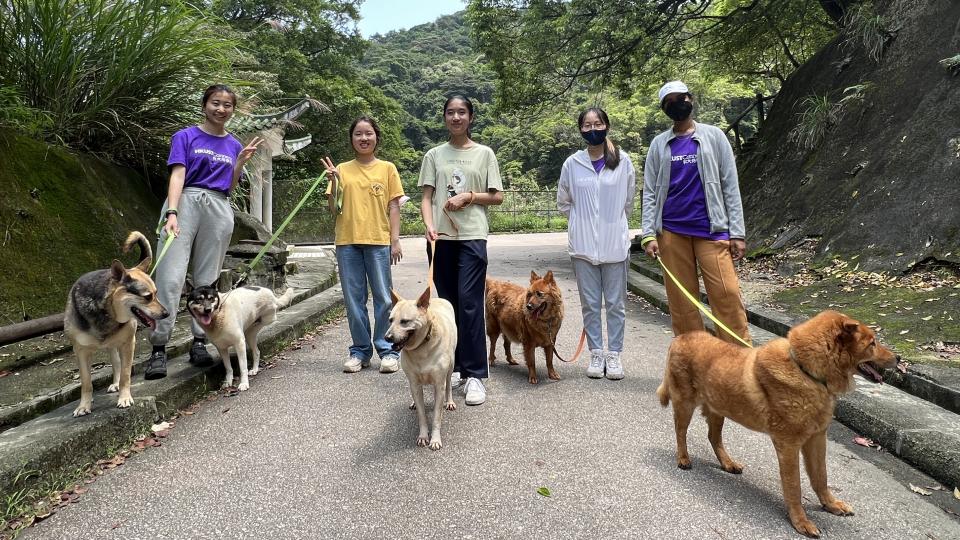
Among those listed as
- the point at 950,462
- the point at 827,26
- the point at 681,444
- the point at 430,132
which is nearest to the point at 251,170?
the point at 681,444

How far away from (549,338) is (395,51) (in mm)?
71721

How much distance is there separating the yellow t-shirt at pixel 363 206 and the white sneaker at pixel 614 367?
2251mm

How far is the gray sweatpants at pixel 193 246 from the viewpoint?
3961 millimetres

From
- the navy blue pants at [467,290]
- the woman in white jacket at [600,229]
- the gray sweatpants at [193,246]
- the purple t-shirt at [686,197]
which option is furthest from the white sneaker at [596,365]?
the gray sweatpants at [193,246]

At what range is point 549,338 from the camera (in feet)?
15.2

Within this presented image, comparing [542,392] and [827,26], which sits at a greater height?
[827,26]

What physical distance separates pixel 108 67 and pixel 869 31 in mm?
12100

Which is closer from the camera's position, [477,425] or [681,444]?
[681,444]

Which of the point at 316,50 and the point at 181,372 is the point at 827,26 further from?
the point at 316,50

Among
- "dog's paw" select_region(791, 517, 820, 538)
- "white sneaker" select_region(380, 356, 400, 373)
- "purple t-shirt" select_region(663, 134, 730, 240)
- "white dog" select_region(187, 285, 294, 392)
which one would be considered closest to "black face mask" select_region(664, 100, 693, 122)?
"purple t-shirt" select_region(663, 134, 730, 240)

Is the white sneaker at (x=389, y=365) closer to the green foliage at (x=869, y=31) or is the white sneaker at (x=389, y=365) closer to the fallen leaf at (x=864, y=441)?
the fallen leaf at (x=864, y=441)

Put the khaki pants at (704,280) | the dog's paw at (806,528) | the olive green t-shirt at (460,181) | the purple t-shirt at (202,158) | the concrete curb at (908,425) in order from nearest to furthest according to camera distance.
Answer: the dog's paw at (806,528), the concrete curb at (908,425), the khaki pants at (704,280), the purple t-shirt at (202,158), the olive green t-shirt at (460,181)

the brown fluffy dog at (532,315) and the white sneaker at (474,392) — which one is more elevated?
the brown fluffy dog at (532,315)

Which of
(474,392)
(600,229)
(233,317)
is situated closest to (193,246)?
(233,317)
